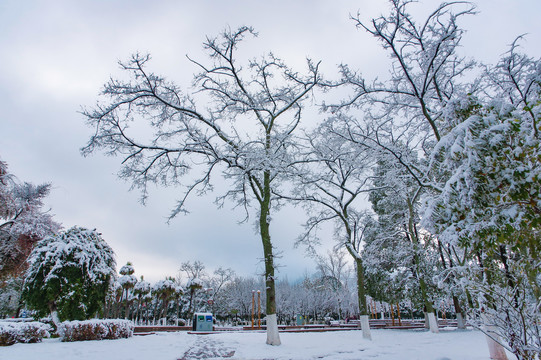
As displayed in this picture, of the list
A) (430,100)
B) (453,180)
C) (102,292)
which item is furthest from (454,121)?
(102,292)

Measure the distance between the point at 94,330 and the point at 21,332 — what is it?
2199 millimetres

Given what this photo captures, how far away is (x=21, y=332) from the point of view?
8.81 metres

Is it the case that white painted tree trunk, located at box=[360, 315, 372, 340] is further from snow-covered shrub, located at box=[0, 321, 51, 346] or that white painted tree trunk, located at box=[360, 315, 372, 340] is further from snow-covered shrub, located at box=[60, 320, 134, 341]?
snow-covered shrub, located at box=[0, 321, 51, 346]

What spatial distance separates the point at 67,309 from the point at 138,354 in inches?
224

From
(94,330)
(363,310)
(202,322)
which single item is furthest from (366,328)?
(202,322)

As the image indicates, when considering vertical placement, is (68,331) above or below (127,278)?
below

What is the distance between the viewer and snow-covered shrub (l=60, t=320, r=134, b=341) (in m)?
9.69

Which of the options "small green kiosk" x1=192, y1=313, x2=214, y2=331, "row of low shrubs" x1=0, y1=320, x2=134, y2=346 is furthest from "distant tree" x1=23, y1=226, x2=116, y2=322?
"small green kiosk" x1=192, y1=313, x2=214, y2=331

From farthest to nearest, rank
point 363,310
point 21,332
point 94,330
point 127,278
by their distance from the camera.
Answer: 1. point 127,278
2. point 363,310
3. point 94,330
4. point 21,332

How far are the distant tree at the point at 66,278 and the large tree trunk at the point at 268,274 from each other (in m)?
7.28

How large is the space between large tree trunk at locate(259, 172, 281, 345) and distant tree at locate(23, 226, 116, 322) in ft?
23.9

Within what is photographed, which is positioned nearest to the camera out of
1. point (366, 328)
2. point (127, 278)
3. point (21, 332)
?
point (21, 332)

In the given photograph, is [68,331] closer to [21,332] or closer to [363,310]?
[21,332]

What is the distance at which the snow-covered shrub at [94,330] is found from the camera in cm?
969
